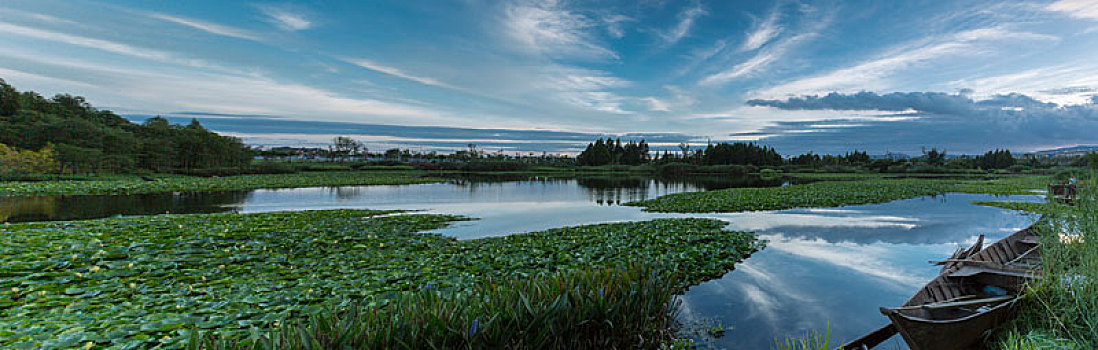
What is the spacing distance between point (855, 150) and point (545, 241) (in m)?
127

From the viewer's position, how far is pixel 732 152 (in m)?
100

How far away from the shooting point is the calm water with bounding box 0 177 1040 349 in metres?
7.39

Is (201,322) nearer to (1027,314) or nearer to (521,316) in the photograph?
(521,316)

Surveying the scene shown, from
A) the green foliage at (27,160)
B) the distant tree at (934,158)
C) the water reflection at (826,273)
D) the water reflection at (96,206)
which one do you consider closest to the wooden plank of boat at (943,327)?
the water reflection at (826,273)

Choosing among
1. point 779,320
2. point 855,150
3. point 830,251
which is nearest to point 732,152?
point 855,150

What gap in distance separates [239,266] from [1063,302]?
13.4m

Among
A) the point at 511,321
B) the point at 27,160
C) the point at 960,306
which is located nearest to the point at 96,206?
the point at 27,160

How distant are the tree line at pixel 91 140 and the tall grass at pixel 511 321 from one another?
5000 centimetres

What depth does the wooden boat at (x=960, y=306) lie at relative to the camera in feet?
15.3

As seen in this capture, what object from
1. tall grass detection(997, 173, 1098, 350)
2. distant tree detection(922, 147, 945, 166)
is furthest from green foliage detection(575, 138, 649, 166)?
tall grass detection(997, 173, 1098, 350)

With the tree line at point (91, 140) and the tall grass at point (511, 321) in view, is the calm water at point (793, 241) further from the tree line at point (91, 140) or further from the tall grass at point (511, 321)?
the tree line at point (91, 140)

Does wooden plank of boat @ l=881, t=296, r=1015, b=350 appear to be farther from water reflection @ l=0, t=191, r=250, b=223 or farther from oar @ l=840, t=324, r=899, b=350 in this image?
water reflection @ l=0, t=191, r=250, b=223

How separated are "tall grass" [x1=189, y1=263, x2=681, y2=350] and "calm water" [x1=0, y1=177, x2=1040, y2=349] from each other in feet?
5.14

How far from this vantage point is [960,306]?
5516mm
